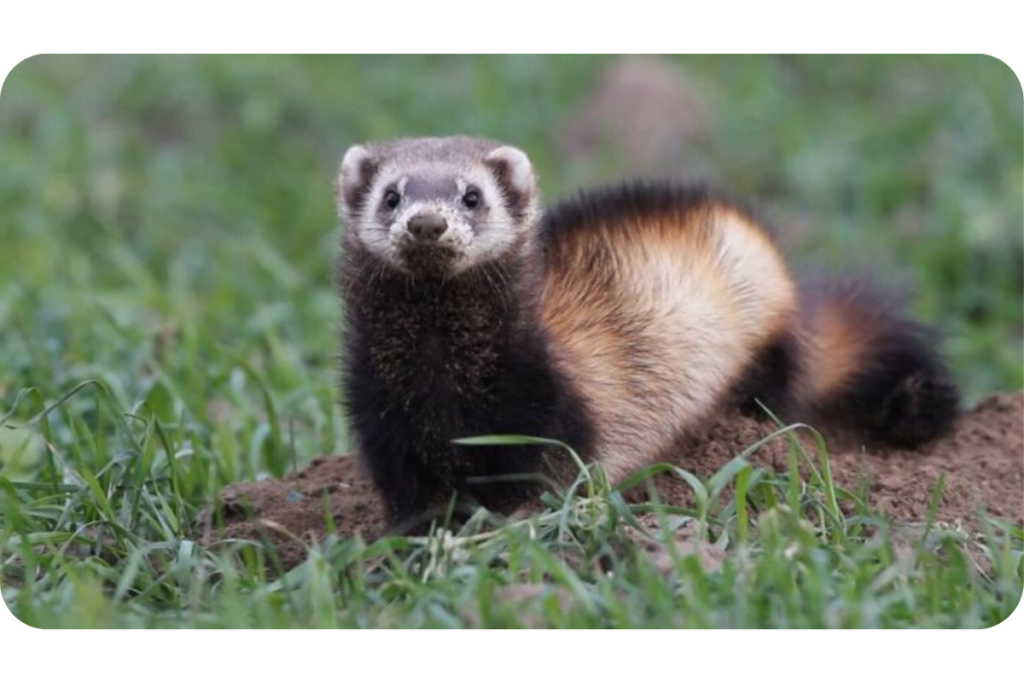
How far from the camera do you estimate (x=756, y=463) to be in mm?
6219

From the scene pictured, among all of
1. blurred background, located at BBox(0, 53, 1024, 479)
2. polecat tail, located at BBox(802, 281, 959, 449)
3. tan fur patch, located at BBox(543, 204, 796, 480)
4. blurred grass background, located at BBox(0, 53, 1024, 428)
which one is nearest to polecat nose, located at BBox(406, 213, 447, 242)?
tan fur patch, located at BBox(543, 204, 796, 480)

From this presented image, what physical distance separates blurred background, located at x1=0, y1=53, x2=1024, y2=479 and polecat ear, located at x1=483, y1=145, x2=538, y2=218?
1495 millimetres

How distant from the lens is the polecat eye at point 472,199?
19.6 ft

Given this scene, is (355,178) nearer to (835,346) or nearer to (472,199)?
(472,199)

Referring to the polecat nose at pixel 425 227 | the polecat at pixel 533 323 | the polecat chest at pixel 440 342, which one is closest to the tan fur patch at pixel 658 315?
the polecat at pixel 533 323

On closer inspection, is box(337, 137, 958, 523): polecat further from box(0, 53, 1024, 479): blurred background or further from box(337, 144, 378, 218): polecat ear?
box(0, 53, 1024, 479): blurred background

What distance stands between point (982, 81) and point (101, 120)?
21.3ft

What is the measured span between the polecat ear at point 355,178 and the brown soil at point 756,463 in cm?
99

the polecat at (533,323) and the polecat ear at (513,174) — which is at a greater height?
the polecat ear at (513,174)

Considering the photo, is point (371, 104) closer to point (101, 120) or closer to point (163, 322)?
point (101, 120)

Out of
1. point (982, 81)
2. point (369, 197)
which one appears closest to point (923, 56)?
point (982, 81)

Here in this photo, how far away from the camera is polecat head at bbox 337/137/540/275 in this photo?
5.73 metres

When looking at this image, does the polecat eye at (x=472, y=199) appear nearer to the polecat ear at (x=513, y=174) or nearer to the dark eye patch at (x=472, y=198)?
the dark eye patch at (x=472, y=198)

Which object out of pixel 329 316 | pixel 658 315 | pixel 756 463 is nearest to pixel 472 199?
pixel 658 315
